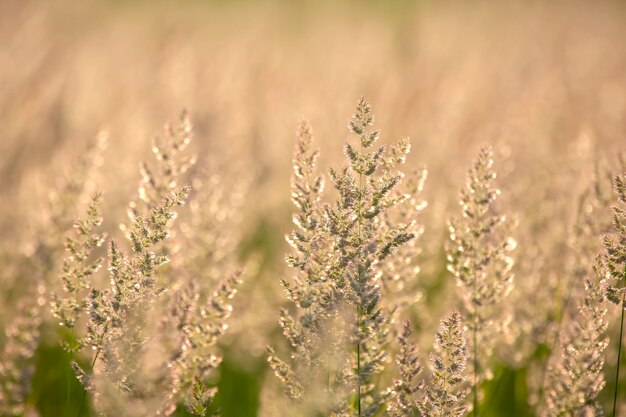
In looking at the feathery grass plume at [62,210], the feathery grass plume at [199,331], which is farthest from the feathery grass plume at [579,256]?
the feathery grass plume at [62,210]

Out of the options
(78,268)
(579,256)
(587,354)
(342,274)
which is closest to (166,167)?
(78,268)

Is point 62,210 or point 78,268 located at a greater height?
point 62,210

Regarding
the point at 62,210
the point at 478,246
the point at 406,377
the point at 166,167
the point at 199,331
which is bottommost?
the point at 406,377

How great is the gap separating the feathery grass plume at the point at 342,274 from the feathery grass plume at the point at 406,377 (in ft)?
0.16

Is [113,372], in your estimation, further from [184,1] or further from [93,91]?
[184,1]

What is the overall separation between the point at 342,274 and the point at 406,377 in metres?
0.31

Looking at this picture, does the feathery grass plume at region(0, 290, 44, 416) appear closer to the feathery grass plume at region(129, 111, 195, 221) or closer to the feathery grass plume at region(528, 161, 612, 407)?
the feathery grass plume at region(129, 111, 195, 221)

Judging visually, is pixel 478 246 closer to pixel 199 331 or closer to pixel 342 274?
pixel 342 274

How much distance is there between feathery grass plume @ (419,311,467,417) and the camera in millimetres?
1770

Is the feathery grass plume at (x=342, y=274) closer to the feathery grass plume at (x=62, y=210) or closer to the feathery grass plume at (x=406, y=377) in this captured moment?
the feathery grass plume at (x=406, y=377)

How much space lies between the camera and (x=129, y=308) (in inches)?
71.9

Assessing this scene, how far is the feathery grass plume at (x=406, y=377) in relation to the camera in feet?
6.00

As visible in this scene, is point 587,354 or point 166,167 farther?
point 166,167

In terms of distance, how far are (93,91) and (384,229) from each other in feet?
14.8
